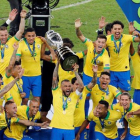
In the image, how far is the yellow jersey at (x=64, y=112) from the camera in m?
11.0

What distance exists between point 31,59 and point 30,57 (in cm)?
5

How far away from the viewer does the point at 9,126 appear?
11.2m

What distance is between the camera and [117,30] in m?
12.2

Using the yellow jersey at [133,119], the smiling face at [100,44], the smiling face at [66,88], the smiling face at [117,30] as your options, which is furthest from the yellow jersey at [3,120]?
the smiling face at [117,30]

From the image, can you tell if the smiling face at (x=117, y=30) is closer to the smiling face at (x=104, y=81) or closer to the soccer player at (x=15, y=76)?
the smiling face at (x=104, y=81)

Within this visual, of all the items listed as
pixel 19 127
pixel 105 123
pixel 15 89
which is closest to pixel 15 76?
pixel 15 89

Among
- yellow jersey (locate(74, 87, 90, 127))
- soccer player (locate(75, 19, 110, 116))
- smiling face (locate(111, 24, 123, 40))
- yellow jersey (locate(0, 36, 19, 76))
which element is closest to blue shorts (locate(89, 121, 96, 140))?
yellow jersey (locate(74, 87, 90, 127))

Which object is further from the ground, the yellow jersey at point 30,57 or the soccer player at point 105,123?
the yellow jersey at point 30,57

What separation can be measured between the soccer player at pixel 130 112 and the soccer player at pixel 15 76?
Result: 5.38 ft

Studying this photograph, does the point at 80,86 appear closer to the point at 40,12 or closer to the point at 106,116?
the point at 106,116

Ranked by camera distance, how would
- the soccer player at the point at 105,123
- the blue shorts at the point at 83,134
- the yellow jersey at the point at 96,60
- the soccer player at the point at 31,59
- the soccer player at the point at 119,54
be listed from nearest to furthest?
1. the soccer player at the point at 105,123
2. the blue shorts at the point at 83,134
3. the yellow jersey at the point at 96,60
4. the soccer player at the point at 31,59
5. the soccer player at the point at 119,54

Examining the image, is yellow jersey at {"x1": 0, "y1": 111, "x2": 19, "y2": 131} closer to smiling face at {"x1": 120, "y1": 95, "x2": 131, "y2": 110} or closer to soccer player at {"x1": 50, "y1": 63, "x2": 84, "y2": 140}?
soccer player at {"x1": 50, "y1": 63, "x2": 84, "y2": 140}

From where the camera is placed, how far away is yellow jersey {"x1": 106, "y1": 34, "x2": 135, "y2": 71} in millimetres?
12312

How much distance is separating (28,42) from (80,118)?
1.70 metres
